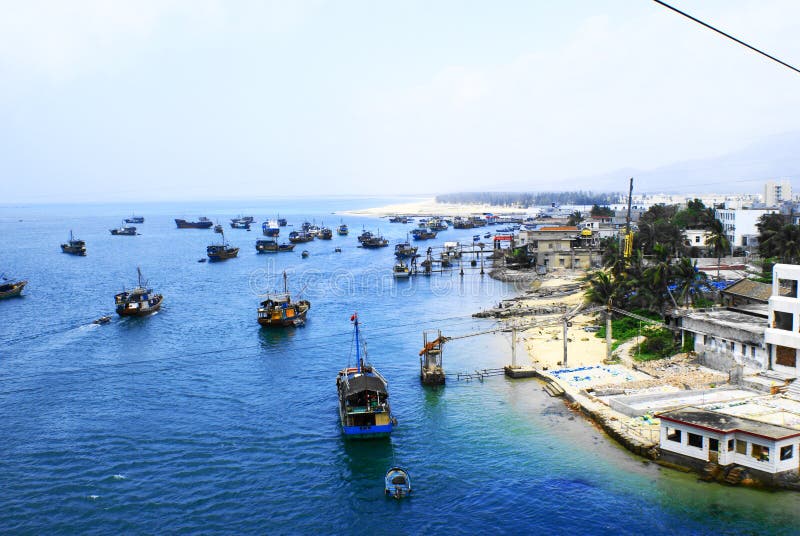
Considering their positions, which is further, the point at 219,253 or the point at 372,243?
the point at 372,243

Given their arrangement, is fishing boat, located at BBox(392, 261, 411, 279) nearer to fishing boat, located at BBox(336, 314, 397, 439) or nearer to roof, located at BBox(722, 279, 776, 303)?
roof, located at BBox(722, 279, 776, 303)

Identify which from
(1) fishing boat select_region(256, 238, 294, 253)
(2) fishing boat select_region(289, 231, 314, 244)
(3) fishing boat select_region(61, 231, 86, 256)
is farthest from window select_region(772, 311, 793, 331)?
(3) fishing boat select_region(61, 231, 86, 256)

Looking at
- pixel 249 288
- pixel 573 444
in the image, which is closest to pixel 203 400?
pixel 573 444

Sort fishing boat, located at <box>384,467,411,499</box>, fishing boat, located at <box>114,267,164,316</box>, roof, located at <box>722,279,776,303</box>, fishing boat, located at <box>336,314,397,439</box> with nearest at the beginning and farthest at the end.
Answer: fishing boat, located at <box>384,467,411,499</box>
fishing boat, located at <box>336,314,397,439</box>
roof, located at <box>722,279,776,303</box>
fishing boat, located at <box>114,267,164,316</box>

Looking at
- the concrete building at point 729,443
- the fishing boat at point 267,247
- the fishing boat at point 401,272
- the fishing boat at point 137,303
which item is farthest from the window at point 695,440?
the fishing boat at point 267,247

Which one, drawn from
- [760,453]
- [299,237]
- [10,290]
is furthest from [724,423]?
[299,237]

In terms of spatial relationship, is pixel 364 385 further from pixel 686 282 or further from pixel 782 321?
pixel 686 282
